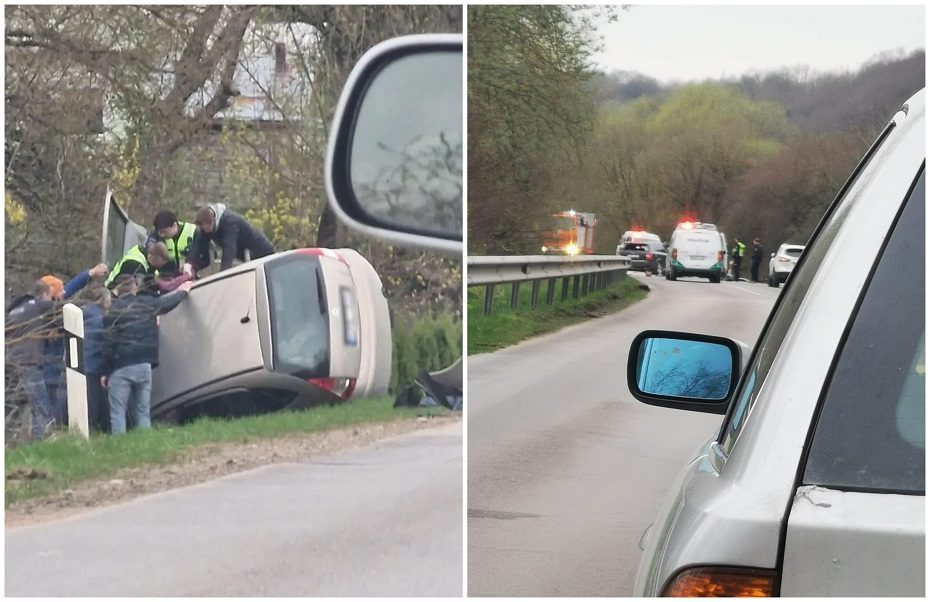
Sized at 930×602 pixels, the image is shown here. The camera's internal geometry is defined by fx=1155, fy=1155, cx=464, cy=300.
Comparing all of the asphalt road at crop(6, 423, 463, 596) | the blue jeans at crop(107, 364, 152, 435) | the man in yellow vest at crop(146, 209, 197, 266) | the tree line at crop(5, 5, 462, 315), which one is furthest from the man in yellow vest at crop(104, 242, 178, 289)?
the asphalt road at crop(6, 423, 463, 596)

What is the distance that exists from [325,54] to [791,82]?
2562mm

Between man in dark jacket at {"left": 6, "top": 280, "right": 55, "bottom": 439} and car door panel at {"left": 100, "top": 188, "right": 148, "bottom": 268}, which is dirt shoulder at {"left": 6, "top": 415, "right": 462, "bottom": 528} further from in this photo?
car door panel at {"left": 100, "top": 188, "right": 148, "bottom": 268}

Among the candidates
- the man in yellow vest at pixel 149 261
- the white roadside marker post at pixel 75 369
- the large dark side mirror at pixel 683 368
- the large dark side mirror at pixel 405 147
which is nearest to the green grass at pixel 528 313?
the large dark side mirror at pixel 405 147

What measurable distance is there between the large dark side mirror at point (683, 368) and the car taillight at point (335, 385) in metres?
3.62

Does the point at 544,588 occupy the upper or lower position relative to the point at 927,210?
lower

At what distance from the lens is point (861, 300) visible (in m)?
0.85

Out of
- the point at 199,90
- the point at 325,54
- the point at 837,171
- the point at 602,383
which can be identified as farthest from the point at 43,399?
the point at 837,171

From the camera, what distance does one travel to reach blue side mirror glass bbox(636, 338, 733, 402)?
1.53m

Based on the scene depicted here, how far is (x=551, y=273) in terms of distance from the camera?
22.8ft

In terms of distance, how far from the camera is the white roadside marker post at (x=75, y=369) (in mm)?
4898

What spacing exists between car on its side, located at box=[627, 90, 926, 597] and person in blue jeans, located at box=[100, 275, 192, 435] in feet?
14.4

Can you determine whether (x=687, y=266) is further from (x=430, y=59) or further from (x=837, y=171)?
(x=430, y=59)

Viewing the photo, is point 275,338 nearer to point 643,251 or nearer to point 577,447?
point 577,447

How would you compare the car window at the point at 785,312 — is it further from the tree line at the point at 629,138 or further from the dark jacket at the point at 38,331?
the tree line at the point at 629,138
